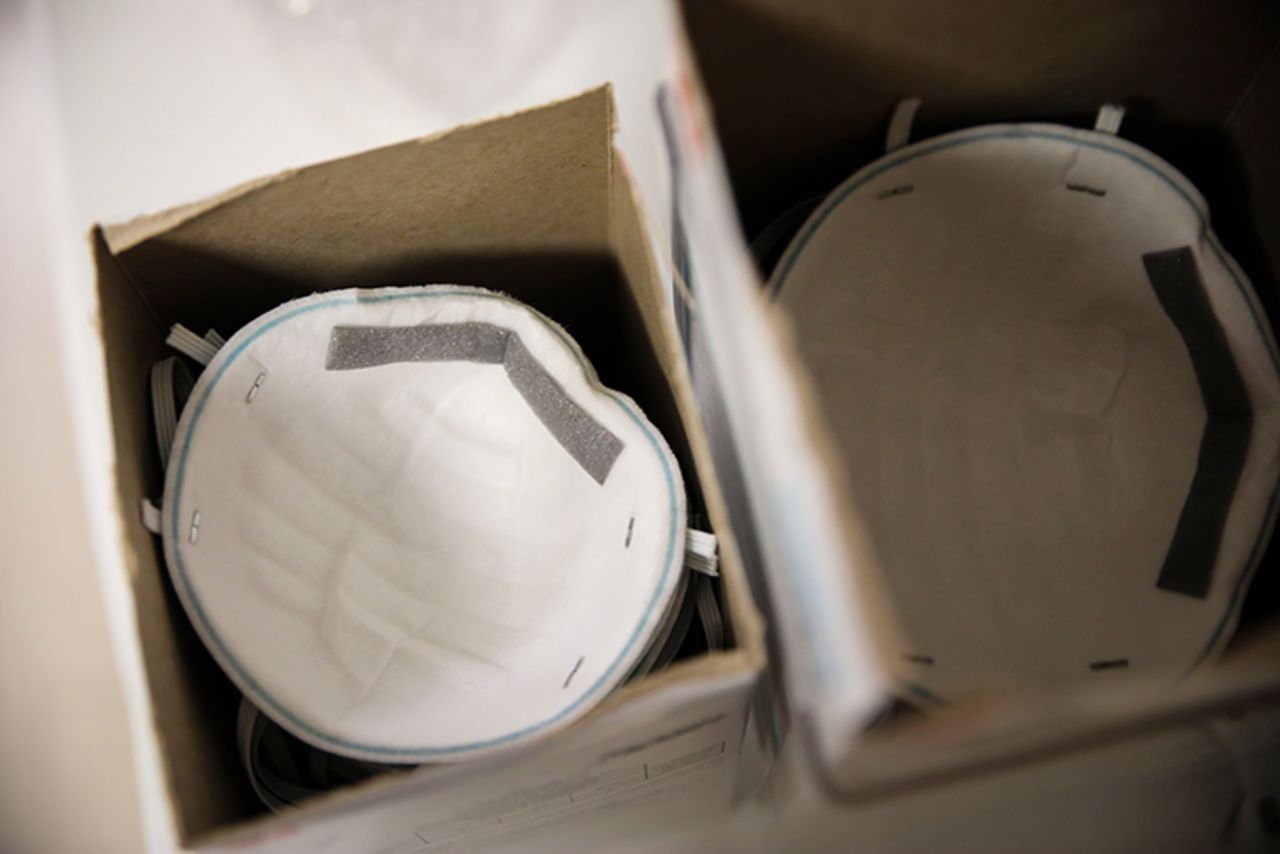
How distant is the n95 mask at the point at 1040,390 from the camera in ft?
2.00

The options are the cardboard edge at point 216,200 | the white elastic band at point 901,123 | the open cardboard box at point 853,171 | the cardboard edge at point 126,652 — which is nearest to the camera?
the open cardboard box at point 853,171

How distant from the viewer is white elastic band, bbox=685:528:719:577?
1.74 feet

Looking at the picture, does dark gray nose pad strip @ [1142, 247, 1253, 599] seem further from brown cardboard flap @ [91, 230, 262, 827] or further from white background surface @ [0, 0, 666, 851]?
brown cardboard flap @ [91, 230, 262, 827]

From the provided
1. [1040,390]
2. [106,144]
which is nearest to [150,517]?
[106,144]

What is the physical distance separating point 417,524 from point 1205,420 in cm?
51

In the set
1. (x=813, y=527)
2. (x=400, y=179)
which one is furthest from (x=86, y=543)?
(x=813, y=527)

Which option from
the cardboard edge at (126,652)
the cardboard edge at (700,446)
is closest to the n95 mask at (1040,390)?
the cardboard edge at (700,446)

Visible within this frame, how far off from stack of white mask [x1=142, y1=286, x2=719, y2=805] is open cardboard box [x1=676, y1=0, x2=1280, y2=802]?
78 millimetres

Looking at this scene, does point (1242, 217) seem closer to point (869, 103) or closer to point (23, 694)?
point (869, 103)

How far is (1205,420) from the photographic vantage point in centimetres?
66

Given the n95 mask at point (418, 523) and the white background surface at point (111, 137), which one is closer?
the n95 mask at point (418, 523)

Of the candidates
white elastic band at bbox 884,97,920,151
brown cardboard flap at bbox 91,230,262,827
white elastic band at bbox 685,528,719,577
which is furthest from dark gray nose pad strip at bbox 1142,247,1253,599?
brown cardboard flap at bbox 91,230,262,827

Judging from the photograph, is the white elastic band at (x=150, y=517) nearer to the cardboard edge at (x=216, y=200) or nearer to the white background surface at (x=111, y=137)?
the cardboard edge at (x=216, y=200)

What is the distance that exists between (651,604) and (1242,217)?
1.57ft
